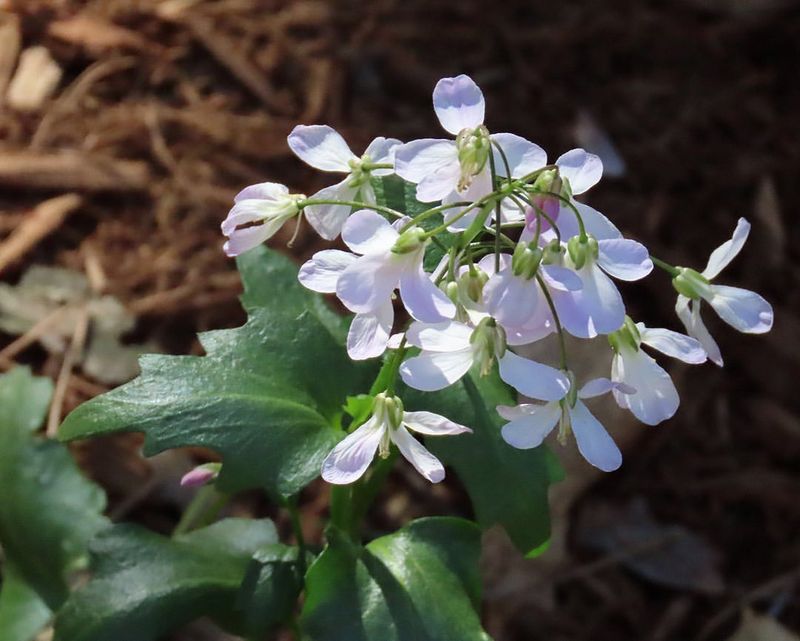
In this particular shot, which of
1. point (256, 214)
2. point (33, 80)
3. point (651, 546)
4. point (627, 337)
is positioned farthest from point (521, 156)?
point (33, 80)

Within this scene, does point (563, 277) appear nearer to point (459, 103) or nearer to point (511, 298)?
point (511, 298)

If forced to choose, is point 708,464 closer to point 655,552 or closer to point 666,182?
point 655,552

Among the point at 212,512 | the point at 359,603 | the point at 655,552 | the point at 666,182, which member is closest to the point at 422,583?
the point at 359,603

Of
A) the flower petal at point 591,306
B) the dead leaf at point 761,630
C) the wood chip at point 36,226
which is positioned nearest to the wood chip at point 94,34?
the wood chip at point 36,226

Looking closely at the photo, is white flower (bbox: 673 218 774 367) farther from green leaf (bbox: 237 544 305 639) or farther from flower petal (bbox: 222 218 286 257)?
green leaf (bbox: 237 544 305 639)

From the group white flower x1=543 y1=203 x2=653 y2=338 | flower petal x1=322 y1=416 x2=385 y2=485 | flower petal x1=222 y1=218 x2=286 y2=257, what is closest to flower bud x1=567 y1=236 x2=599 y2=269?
white flower x1=543 y1=203 x2=653 y2=338

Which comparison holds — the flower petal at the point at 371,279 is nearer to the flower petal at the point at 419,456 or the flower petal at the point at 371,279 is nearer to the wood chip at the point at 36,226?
the flower petal at the point at 419,456
